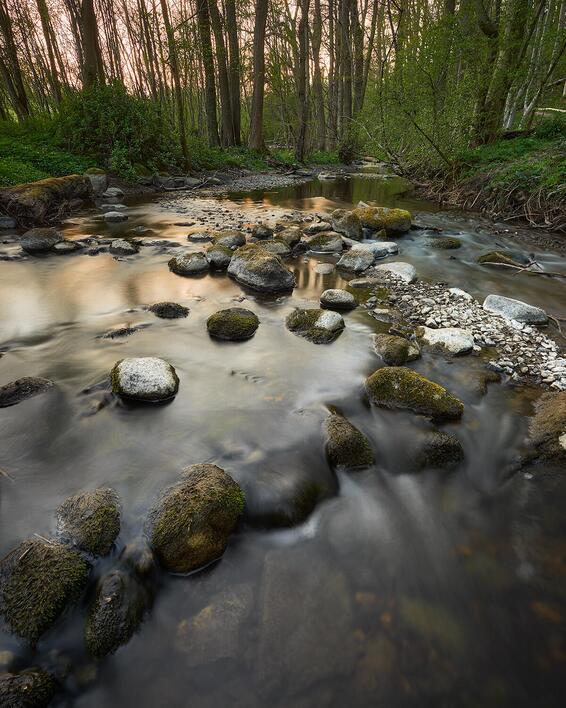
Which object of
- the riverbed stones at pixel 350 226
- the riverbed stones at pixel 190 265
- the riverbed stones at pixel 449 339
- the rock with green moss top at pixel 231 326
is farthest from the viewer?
the riverbed stones at pixel 350 226

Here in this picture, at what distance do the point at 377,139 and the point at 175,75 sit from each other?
23.0ft

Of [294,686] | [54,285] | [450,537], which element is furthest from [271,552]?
[54,285]

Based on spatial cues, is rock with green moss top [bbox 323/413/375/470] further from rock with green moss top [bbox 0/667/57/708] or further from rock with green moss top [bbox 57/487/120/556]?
rock with green moss top [bbox 0/667/57/708]

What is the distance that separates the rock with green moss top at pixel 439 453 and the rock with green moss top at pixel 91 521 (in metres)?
2.05

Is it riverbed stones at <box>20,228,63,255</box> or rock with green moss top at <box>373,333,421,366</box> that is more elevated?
riverbed stones at <box>20,228,63,255</box>

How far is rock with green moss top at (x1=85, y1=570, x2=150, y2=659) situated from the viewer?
174 cm

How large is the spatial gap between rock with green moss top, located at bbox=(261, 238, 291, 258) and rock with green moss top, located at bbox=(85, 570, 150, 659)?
6.15 metres

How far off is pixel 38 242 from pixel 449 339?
7.25m

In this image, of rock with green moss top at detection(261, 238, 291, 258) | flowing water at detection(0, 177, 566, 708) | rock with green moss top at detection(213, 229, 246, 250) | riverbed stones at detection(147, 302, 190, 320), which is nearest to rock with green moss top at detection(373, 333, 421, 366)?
flowing water at detection(0, 177, 566, 708)

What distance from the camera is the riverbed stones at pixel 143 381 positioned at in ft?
10.8

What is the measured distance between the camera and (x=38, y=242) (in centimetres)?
727

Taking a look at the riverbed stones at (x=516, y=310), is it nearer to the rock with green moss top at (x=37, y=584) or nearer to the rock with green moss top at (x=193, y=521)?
the rock with green moss top at (x=193, y=521)

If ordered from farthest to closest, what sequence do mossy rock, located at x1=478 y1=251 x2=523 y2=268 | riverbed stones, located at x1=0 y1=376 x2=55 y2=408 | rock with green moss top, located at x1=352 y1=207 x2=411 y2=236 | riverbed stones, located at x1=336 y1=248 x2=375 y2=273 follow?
1. rock with green moss top, located at x1=352 y1=207 x2=411 y2=236
2. mossy rock, located at x1=478 y1=251 x2=523 y2=268
3. riverbed stones, located at x1=336 y1=248 x2=375 y2=273
4. riverbed stones, located at x1=0 y1=376 x2=55 y2=408

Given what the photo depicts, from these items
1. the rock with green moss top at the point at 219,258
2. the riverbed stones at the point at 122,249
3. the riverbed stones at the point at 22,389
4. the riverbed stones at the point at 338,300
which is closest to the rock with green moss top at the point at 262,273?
the rock with green moss top at the point at 219,258
